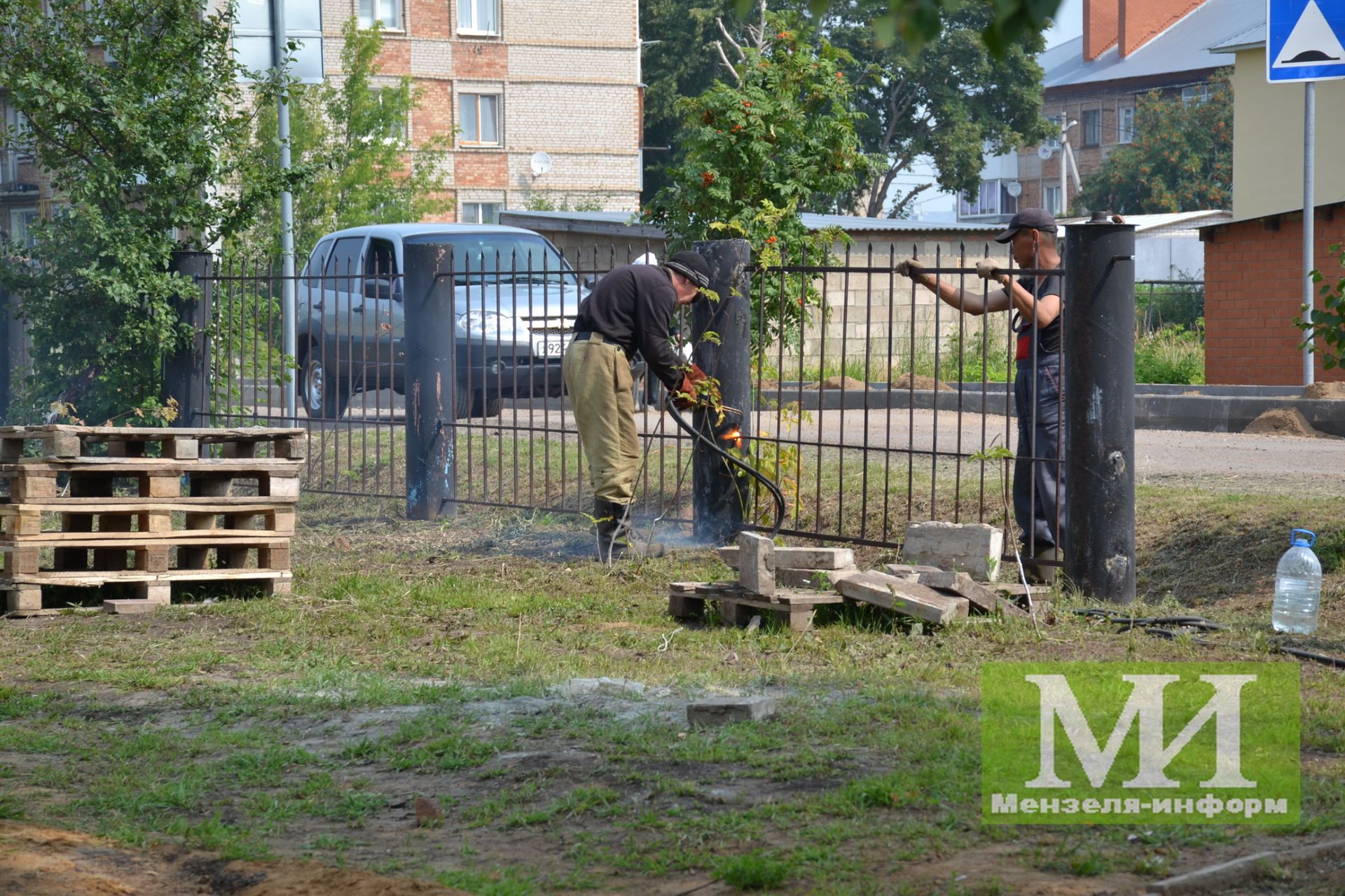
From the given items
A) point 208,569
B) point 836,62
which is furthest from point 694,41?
point 208,569

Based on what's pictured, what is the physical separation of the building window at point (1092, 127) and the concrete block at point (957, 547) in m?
59.9

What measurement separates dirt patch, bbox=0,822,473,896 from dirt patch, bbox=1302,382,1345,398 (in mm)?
12642

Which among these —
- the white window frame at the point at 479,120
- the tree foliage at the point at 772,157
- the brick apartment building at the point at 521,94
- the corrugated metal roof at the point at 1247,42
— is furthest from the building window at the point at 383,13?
the tree foliage at the point at 772,157

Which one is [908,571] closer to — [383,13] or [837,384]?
[837,384]

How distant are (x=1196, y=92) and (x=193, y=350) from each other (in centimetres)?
5157

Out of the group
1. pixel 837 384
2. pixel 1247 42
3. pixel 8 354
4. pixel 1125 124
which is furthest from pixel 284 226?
pixel 1125 124

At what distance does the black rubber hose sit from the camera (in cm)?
853

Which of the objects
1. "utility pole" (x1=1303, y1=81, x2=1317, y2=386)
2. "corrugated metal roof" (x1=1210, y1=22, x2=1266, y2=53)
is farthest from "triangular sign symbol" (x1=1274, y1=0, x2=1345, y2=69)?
"corrugated metal roof" (x1=1210, y1=22, x2=1266, y2=53)

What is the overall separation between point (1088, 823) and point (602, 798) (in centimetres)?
130

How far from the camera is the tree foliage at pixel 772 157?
31.3 feet

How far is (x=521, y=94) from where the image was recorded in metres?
44.2

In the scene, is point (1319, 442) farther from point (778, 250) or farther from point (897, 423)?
point (778, 250)

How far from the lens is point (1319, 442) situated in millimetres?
12453

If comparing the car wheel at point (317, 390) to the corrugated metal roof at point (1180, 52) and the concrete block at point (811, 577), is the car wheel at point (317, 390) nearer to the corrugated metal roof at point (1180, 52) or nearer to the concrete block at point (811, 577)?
the concrete block at point (811, 577)
